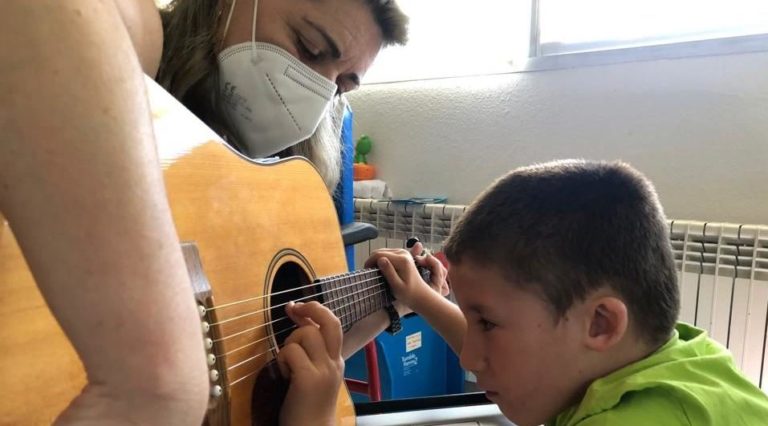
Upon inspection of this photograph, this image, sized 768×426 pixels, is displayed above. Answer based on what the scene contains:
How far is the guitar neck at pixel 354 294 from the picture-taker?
869mm

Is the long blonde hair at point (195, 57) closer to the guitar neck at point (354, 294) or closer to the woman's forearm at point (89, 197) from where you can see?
the guitar neck at point (354, 294)

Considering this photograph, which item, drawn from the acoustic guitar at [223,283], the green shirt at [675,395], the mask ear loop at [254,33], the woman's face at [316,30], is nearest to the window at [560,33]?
the woman's face at [316,30]

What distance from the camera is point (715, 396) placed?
609mm

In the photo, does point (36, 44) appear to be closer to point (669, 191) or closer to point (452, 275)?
point (452, 275)

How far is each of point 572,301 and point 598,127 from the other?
1.36m

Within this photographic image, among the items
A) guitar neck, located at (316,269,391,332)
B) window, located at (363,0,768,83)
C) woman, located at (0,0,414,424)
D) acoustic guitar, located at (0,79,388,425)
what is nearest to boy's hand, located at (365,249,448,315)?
guitar neck, located at (316,269,391,332)

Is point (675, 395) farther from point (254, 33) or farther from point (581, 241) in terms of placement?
point (254, 33)

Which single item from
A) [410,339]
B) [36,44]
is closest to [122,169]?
[36,44]

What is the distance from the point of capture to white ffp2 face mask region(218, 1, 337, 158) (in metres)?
0.98

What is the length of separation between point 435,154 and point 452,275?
4.80ft

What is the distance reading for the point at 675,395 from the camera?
60 cm

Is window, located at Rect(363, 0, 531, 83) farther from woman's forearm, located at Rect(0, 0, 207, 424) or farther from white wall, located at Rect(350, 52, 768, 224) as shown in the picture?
woman's forearm, located at Rect(0, 0, 207, 424)

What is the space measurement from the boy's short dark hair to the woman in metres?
0.45

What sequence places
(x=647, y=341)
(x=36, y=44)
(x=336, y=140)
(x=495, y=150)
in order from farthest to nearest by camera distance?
(x=495, y=150) < (x=336, y=140) < (x=647, y=341) < (x=36, y=44)
